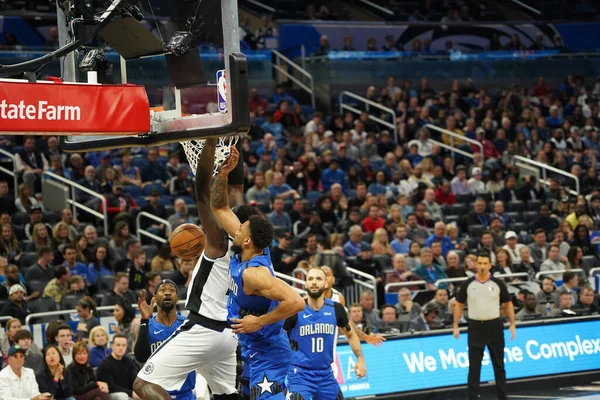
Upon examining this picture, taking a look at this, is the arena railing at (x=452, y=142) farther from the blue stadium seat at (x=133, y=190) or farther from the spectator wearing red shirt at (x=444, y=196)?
the blue stadium seat at (x=133, y=190)

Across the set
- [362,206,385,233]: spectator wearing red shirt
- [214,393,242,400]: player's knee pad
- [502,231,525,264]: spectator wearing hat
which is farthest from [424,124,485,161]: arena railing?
[214,393,242,400]: player's knee pad

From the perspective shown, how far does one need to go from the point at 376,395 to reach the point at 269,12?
16.4 metres

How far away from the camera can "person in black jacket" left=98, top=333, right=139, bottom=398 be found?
1199 cm

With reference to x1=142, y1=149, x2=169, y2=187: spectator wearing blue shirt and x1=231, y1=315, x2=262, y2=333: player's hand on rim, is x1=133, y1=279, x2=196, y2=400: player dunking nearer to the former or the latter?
x1=231, y1=315, x2=262, y2=333: player's hand on rim

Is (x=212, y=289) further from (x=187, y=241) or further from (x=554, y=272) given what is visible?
(x=554, y=272)

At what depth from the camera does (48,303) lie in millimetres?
14055

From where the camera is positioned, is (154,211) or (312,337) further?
(154,211)

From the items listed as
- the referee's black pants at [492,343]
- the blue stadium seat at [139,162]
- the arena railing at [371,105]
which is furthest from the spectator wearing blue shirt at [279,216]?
the arena railing at [371,105]

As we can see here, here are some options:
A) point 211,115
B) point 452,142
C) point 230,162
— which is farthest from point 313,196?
point 211,115

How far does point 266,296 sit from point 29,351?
4941 millimetres

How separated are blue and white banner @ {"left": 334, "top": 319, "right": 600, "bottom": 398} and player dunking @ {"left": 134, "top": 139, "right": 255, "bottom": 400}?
5.03m

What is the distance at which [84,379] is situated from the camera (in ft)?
39.4

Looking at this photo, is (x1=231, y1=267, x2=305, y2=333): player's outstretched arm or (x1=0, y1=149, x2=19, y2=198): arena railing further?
(x1=0, y1=149, x2=19, y2=198): arena railing

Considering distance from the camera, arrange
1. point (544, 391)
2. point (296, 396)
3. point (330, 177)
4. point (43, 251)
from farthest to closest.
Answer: point (330, 177) < point (544, 391) < point (43, 251) < point (296, 396)
